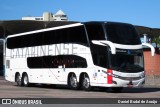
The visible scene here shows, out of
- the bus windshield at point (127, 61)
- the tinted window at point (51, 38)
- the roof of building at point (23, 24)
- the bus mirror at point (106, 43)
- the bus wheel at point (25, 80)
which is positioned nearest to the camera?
the bus mirror at point (106, 43)

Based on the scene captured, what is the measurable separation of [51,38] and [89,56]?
4.33 meters

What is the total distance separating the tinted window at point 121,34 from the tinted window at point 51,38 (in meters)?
1.64

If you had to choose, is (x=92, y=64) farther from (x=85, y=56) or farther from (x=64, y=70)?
(x=64, y=70)

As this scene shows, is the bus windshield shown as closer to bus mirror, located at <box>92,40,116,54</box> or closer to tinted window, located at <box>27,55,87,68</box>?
bus mirror, located at <box>92,40,116,54</box>

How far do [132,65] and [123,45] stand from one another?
4.09 feet

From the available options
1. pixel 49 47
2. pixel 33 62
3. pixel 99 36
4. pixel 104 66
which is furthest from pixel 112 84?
pixel 33 62

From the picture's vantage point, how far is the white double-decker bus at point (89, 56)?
2522 cm

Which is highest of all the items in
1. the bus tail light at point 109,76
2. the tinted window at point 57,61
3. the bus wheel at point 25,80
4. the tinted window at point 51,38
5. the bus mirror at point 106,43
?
the tinted window at point 51,38

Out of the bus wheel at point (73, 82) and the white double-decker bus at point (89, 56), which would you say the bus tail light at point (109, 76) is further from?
the bus wheel at point (73, 82)

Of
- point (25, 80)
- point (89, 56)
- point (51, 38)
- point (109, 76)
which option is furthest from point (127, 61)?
point (25, 80)

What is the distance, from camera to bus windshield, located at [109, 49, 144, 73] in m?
25.1

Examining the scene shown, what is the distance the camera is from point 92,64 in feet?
85.3

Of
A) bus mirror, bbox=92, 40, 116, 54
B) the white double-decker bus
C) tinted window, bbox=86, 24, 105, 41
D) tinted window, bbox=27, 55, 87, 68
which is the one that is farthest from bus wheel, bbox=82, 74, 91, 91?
tinted window, bbox=86, 24, 105, 41

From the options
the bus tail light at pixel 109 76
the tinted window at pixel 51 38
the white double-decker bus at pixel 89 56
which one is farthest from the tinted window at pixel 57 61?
the bus tail light at pixel 109 76
